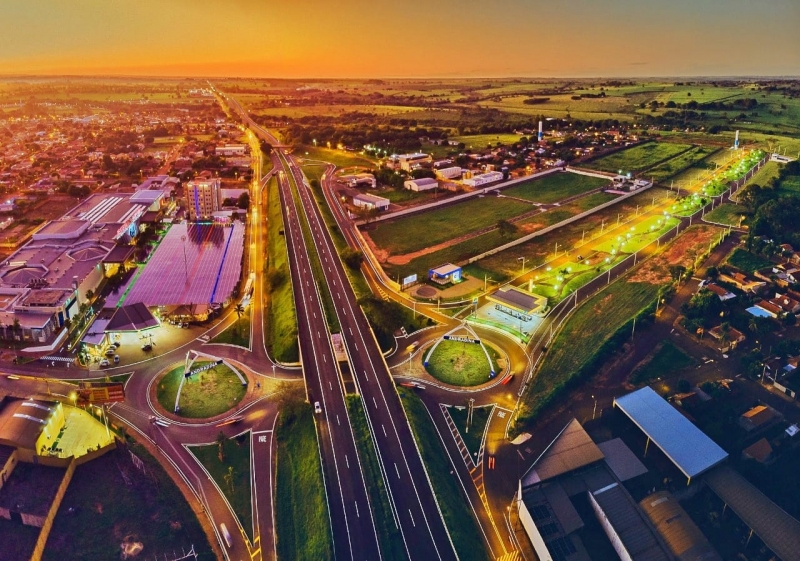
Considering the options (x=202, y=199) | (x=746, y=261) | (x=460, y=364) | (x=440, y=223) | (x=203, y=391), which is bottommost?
(x=460, y=364)

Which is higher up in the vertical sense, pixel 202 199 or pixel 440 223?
pixel 202 199

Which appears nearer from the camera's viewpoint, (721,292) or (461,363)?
(461,363)

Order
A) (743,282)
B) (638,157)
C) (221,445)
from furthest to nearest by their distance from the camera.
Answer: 1. (638,157)
2. (743,282)
3. (221,445)

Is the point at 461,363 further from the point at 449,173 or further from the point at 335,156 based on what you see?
the point at 335,156

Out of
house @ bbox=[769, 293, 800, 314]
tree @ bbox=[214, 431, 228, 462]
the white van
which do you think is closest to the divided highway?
the white van

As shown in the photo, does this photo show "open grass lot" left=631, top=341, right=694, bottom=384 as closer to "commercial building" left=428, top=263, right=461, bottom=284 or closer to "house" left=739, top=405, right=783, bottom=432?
"house" left=739, top=405, right=783, bottom=432

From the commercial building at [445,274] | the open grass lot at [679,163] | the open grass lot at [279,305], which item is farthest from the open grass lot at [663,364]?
the open grass lot at [679,163]

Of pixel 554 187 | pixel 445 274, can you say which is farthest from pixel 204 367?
pixel 554 187
